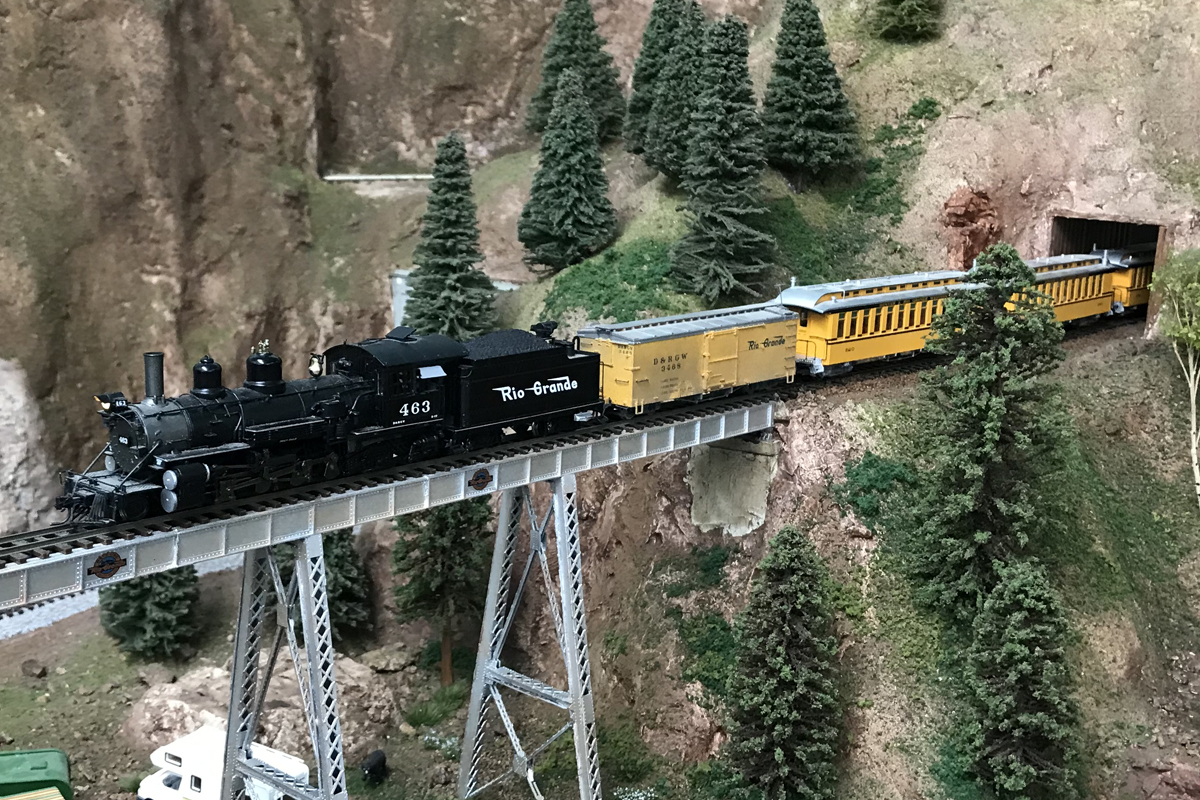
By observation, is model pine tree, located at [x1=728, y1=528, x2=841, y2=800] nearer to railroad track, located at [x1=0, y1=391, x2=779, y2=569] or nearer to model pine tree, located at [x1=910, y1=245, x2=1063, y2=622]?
model pine tree, located at [x1=910, y1=245, x2=1063, y2=622]

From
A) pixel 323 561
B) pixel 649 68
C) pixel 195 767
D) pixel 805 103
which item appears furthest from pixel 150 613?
pixel 805 103

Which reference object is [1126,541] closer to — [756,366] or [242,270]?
[756,366]

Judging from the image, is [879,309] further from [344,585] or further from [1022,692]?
[344,585]

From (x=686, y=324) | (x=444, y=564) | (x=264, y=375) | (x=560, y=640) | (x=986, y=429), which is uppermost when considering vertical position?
(x=686, y=324)

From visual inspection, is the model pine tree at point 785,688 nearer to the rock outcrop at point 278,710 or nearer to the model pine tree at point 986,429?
the model pine tree at point 986,429

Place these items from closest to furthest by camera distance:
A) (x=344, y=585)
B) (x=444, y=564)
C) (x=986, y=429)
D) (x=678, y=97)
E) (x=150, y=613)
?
(x=986, y=429) < (x=444, y=564) < (x=150, y=613) < (x=344, y=585) < (x=678, y=97)

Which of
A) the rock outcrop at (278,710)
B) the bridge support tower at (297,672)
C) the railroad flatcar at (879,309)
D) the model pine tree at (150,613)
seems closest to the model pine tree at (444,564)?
the rock outcrop at (278,710)
